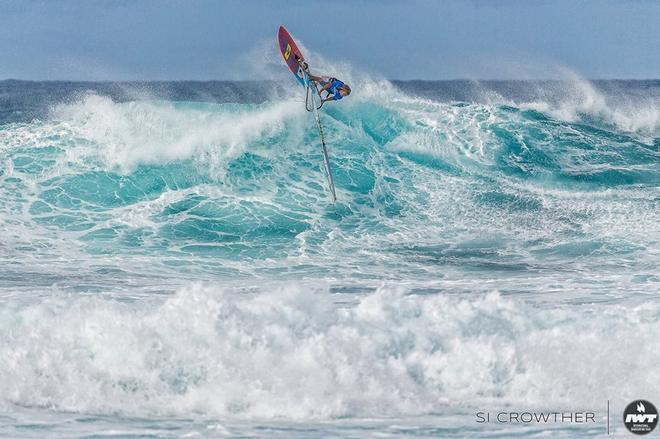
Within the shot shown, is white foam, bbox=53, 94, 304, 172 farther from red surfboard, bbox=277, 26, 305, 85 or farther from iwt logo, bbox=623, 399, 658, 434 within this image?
iwt logo, bbox=623, 399, 658, 434

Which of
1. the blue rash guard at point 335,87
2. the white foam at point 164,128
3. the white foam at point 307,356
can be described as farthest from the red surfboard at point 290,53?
the white foam at point 307,356

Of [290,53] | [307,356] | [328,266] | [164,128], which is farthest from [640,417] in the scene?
[164,128]

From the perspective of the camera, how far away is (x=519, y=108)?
20.9 m

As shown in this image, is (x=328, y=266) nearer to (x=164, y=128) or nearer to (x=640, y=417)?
(x=640, y=417)

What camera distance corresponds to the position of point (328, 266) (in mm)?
12195

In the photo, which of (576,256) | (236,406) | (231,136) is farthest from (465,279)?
(231,136)

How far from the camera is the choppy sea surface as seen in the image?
285 inches

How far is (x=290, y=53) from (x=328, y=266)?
4.76m

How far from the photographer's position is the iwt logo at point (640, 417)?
6723 mm

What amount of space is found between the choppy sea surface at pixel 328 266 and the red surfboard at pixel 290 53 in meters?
2.42

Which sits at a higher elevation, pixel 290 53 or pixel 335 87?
pixel 290 53

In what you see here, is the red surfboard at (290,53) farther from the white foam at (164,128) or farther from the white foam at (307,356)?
the white foam at (307,356)

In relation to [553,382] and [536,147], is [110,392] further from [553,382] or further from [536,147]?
[536,147]

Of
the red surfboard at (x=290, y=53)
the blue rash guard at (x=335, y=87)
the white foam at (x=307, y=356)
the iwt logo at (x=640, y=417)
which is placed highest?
the red surfboard at (x=290, y=53)
